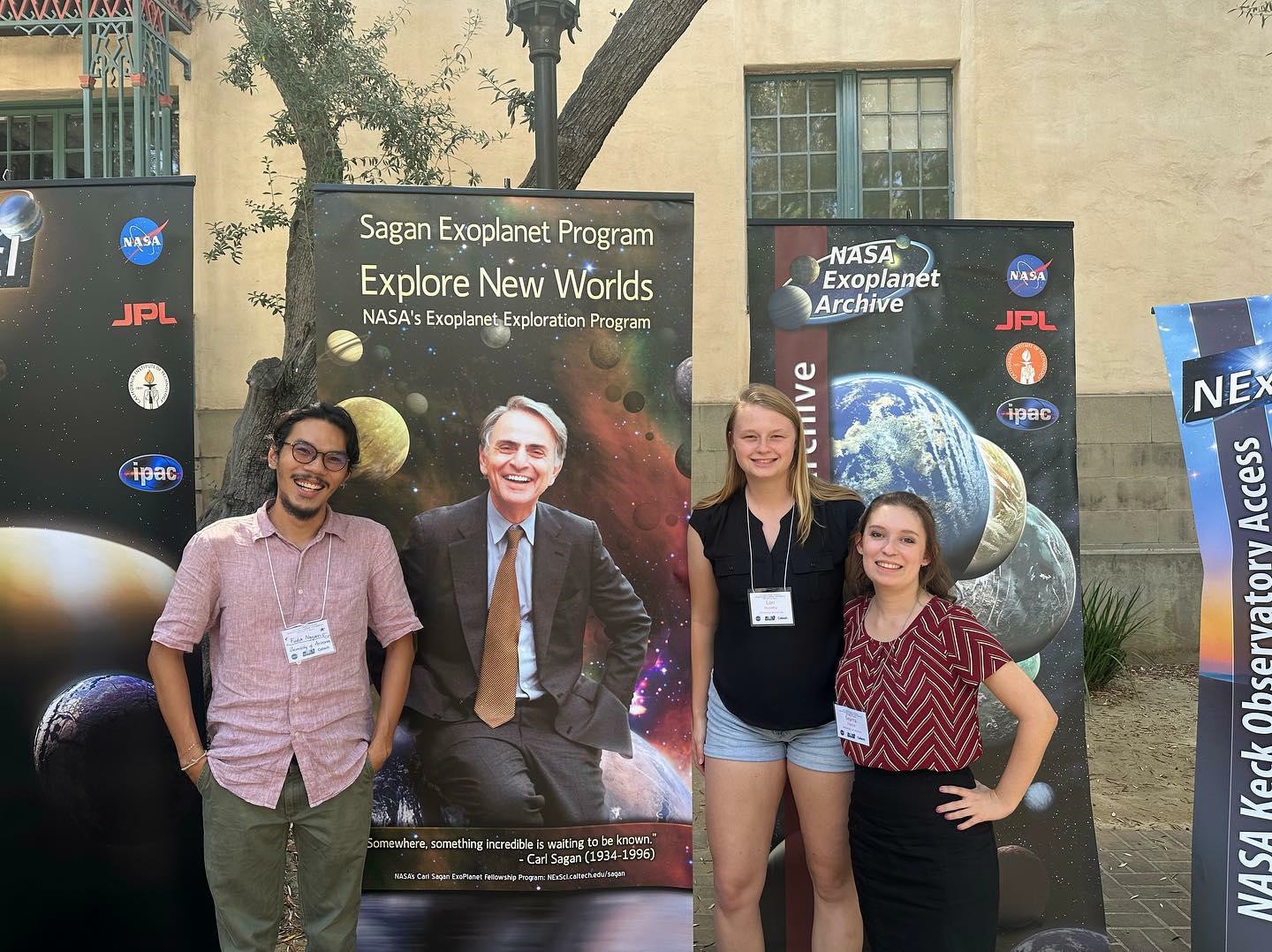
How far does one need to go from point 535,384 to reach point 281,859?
5.02ft

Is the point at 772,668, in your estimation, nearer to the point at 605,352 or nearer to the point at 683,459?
the point at 683,459

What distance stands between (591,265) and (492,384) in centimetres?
49

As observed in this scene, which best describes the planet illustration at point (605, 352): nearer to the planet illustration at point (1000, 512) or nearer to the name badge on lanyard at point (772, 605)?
the name badge on lanyard at point (772, 605)

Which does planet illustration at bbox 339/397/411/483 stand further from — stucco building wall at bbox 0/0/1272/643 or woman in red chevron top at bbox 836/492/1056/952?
stucco building wall at bbox 0/0/1272/643

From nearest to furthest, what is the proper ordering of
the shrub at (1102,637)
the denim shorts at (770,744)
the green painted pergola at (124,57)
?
the denim shorts at (770,744) → the green painted pergola at (124,57) → the shrub at (1102,637)

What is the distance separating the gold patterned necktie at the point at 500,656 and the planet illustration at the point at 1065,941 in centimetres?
191

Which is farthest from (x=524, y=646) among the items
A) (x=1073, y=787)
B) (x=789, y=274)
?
(x=1073, y=787)

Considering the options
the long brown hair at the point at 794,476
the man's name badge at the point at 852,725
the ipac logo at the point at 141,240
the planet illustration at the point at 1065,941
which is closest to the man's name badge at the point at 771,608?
the long brown hair at the point at 794,476

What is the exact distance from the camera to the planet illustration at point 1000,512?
320 centimetres

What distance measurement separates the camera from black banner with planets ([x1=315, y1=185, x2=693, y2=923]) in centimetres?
291

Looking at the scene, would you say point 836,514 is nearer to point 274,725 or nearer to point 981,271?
point 981,271

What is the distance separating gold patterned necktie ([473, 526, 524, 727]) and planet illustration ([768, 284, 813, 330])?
3.99ft

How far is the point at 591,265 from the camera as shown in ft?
9.78

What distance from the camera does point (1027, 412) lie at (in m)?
3.23
